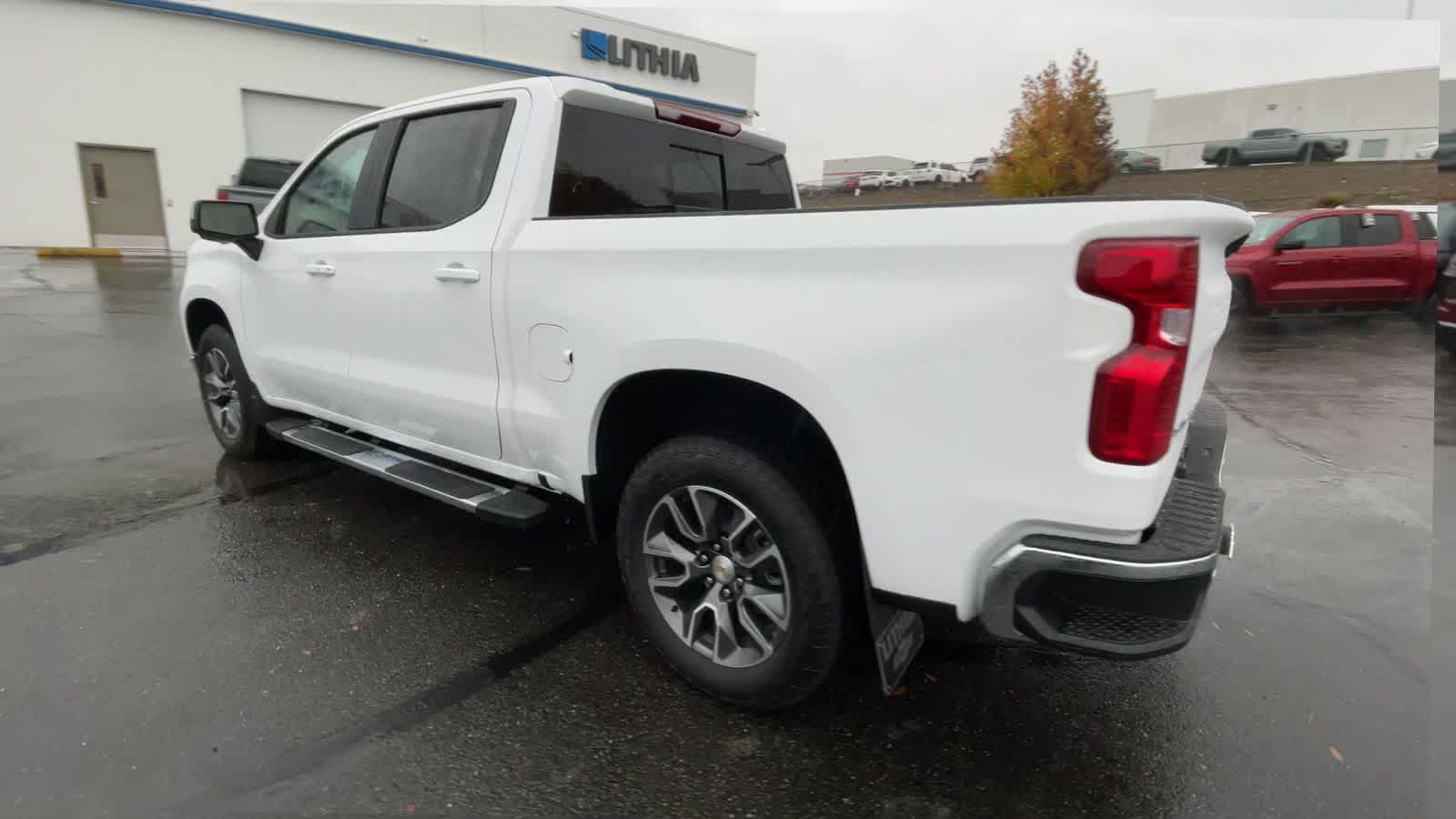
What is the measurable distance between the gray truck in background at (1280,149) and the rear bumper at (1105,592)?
131 ft

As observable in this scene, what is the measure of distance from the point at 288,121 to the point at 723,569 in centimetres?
2353

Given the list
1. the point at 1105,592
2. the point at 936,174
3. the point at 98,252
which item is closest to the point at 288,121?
the point at 98,252

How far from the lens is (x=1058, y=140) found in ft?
89.0

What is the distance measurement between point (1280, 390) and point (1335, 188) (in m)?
27.5

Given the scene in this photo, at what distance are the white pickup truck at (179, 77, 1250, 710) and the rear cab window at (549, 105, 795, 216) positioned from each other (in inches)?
0.5

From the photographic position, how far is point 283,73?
20734mm

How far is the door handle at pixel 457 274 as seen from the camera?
292cm

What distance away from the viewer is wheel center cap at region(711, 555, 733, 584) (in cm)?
245

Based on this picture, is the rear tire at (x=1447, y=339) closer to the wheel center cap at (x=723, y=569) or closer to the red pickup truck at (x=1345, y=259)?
the red pickup truck at (x=1345, y=259)

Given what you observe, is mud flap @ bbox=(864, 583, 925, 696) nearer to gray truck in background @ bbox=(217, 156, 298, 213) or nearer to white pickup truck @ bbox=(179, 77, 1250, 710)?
white pickup truck @ bbox=(179, 77, 1250, 710)

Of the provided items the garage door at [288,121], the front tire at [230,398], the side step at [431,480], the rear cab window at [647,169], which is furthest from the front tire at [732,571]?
the garage door at [288,121]

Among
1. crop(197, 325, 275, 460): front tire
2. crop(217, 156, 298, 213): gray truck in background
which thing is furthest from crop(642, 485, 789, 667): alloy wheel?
crop(217, 156, 298, 213): gray truck in background

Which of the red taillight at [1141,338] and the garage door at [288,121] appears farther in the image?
the garage door at [288,121]

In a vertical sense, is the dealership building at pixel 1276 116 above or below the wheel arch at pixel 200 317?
above
